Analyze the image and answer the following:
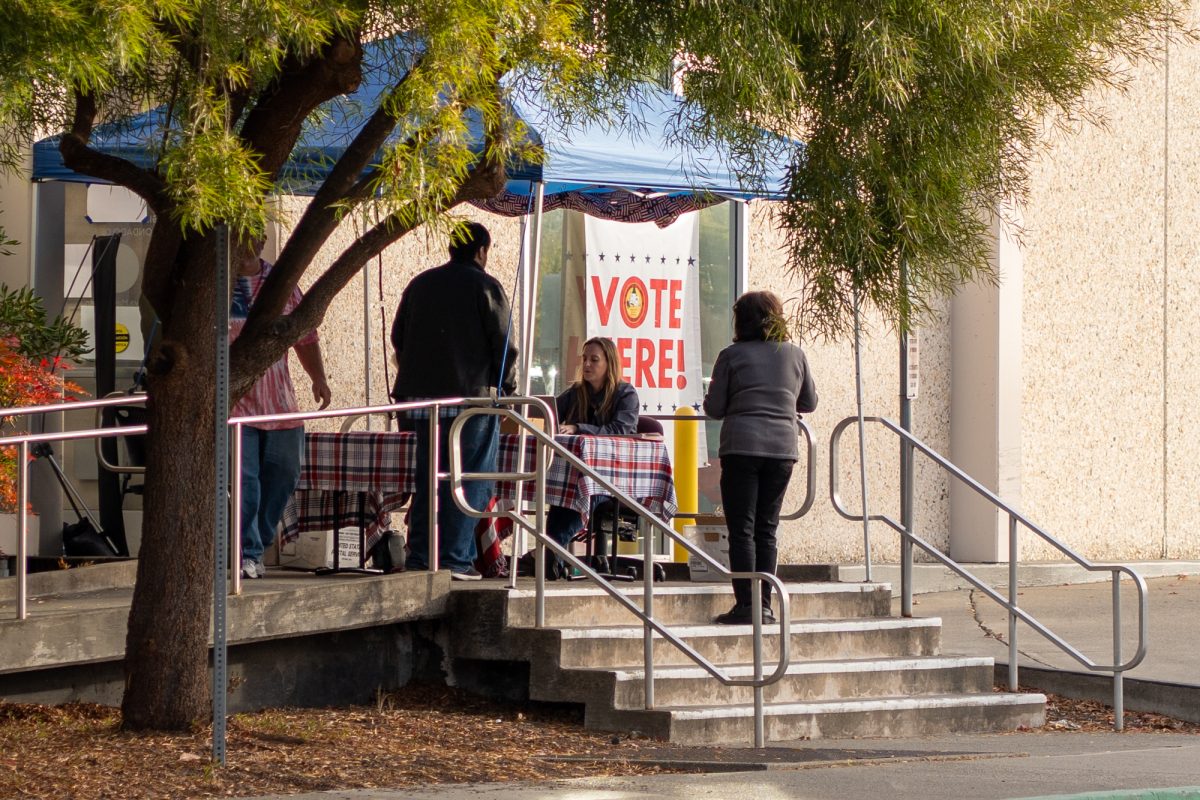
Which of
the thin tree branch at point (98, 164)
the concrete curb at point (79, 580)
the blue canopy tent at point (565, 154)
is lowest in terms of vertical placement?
the concrete curb at point (79, 580)

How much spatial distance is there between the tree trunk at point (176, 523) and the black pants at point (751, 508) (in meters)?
2.76

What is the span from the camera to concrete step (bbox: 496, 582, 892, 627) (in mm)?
8219

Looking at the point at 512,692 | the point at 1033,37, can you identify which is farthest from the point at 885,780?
the point at 1033,37

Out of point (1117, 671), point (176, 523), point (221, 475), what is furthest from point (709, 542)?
point (221, 475)

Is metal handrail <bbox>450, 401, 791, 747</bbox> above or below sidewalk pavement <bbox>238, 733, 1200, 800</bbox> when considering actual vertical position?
above

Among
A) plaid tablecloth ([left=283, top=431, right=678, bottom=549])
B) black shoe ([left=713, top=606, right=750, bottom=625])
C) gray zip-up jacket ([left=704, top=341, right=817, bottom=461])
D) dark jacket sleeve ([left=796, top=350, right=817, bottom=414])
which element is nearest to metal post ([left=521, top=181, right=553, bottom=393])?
plaid tablecloth ([left=283, top=431, right=678, bottom=549])

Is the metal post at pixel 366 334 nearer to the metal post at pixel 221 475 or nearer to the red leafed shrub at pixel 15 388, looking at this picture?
the red leafed shrub at pixel 15 388

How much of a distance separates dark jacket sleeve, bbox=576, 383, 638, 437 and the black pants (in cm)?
110

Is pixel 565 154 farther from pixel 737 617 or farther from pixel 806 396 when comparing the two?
pixel 737 617

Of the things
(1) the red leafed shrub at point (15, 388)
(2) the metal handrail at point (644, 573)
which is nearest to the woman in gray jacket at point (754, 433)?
(2) the metal handrail at point (644, 573)

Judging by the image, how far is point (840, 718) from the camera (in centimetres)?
796

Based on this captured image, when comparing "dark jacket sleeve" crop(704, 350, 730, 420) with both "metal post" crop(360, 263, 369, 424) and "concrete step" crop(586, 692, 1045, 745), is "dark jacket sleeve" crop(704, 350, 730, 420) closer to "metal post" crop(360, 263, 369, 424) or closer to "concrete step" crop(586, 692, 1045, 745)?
"concrete step" crop(586, 692, 1045, 745)

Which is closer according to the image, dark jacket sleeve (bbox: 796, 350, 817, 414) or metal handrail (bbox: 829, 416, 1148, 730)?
metal handrail (bbox: 829, 416, 1148, 730)

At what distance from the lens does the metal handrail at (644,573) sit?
7.33 meters
